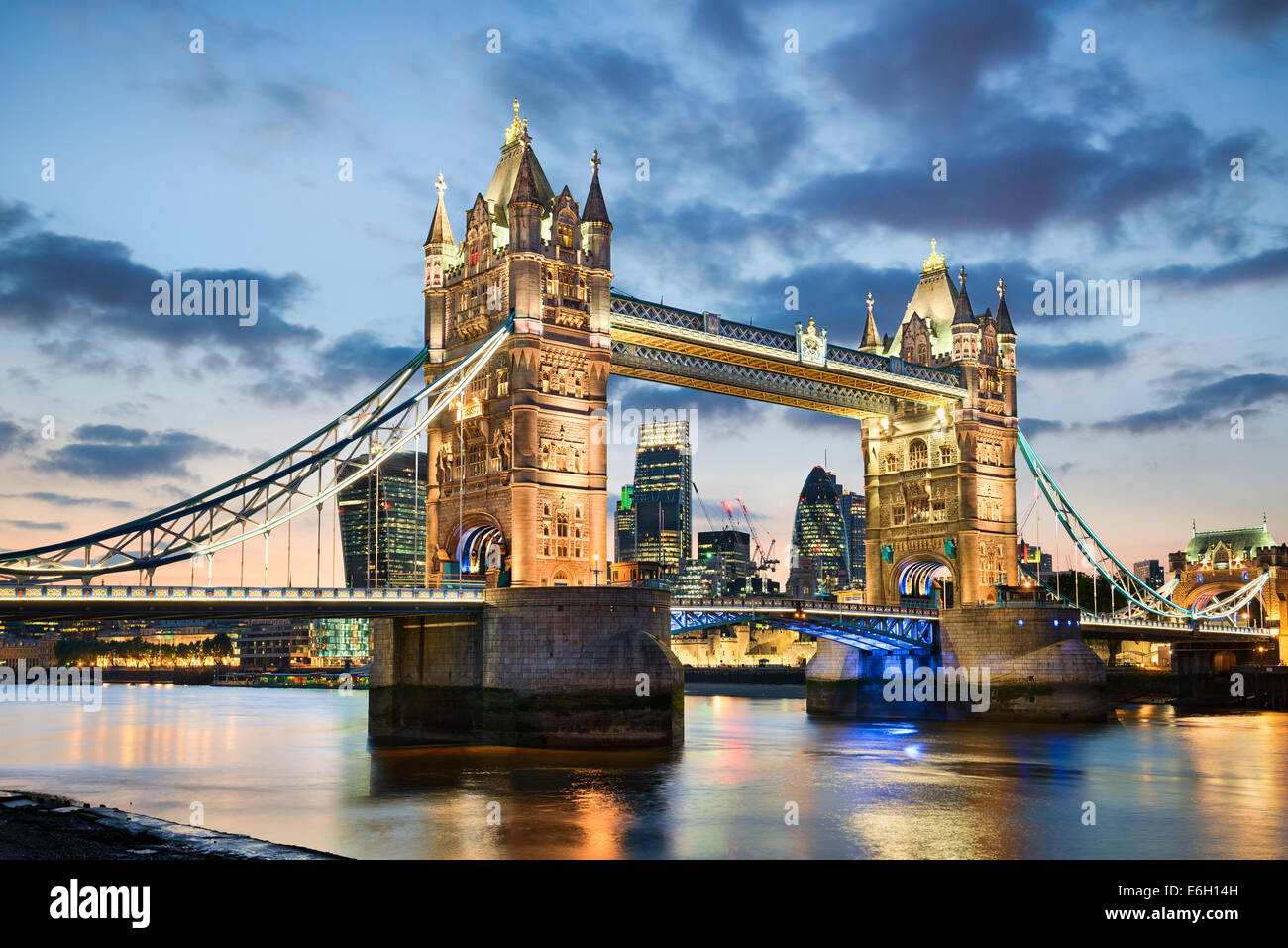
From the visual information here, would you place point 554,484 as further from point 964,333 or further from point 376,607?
point 964,333

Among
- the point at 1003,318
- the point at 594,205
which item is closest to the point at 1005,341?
the point at 1003,318

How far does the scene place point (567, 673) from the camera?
52.1m

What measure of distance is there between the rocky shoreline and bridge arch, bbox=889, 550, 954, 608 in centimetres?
6236

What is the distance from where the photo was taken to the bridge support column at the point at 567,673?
51625 mm

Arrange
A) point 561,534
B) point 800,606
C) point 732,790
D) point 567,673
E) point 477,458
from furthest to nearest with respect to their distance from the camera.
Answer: point 800,606, point 477,458, point 561,534, point 567,673, point 732,790

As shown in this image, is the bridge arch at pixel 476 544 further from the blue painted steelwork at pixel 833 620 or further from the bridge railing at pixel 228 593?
the blue painted steelwork at pixel 833 620

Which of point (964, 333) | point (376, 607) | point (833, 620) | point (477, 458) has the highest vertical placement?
point (964, 333)

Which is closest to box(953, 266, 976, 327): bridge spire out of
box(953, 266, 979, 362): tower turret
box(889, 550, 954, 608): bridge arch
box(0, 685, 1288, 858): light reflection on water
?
box(953, 266, 979, 362): tower turret

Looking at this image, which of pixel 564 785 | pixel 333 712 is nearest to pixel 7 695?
pixel 333 712

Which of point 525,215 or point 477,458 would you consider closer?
point 525,215

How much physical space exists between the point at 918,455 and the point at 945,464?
2.50 meters
